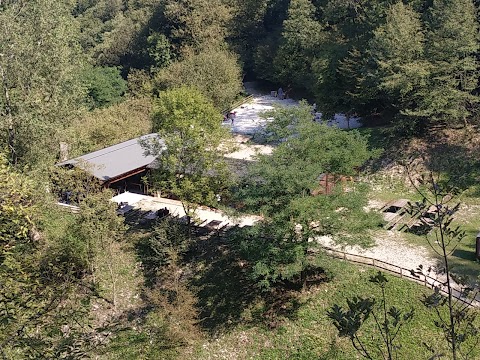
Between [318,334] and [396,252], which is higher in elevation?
[396,252]

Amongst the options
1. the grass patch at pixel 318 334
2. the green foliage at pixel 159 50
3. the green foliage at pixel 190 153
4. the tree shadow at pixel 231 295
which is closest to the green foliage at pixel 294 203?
the tree shadow at pixel 231 295

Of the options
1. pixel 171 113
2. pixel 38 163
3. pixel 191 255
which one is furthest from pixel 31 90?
pixel 191 255

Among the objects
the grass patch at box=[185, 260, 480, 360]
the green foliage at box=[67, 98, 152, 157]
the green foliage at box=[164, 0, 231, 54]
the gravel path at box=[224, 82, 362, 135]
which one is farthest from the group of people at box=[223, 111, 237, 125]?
the grass patch at box=[185, 260, 480, 360]

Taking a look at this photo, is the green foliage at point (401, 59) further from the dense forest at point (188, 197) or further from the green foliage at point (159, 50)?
the green foliage at point (159, 50)

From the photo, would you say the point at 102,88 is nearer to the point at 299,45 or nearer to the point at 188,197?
the point at 299,45

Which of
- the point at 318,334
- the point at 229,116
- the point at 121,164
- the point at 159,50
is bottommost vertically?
the point at 318,334

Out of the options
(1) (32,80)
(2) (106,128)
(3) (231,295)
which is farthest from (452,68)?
(2) (106,128)

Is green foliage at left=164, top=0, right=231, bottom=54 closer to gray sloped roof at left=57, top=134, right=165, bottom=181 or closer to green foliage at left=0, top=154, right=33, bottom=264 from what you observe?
gray sloped roof at left=57, top=134, right=165, bottom=181
